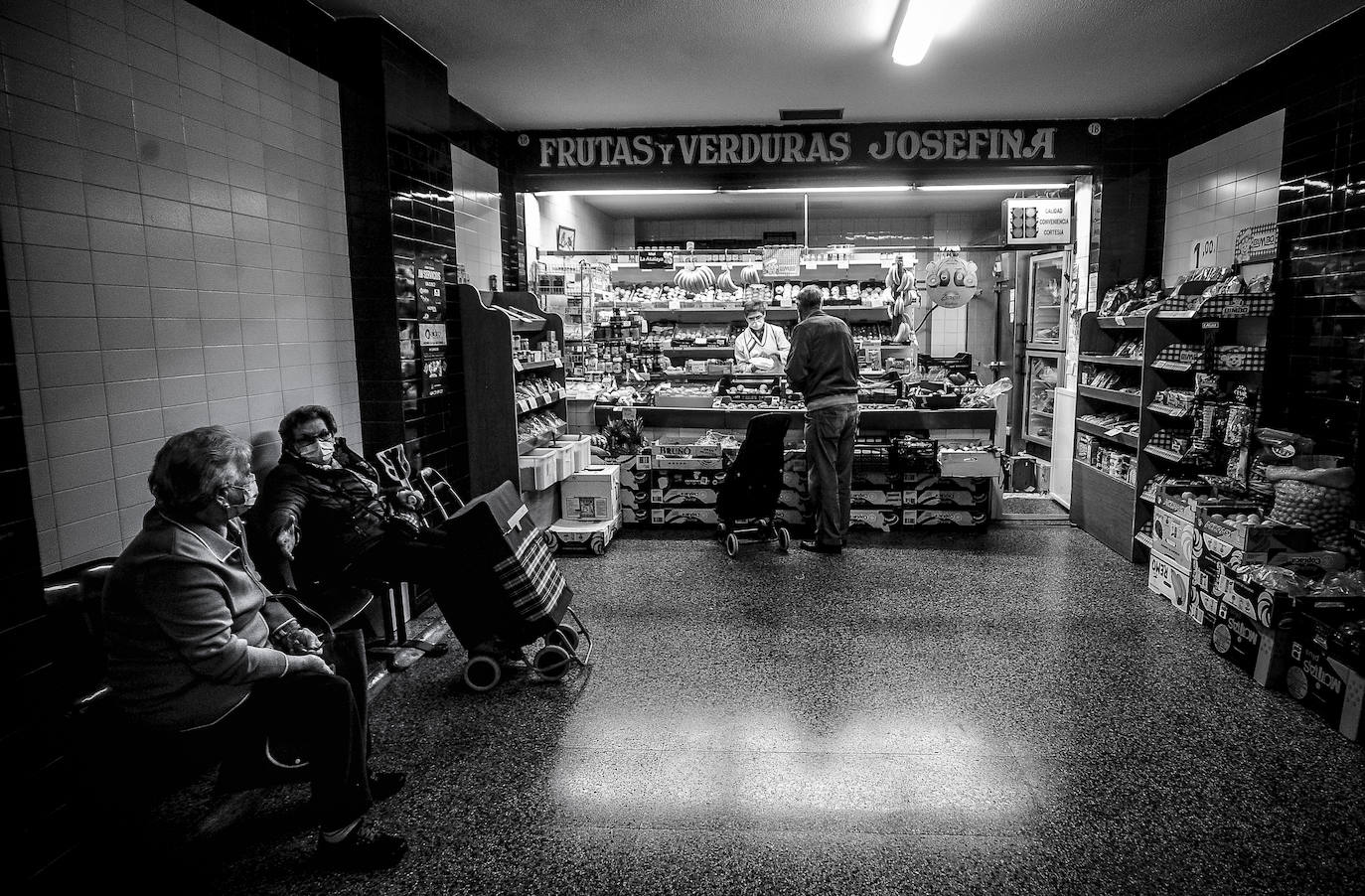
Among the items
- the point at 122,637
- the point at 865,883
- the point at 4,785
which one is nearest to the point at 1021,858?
the point at 865,883

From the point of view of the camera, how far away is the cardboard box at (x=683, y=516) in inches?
275

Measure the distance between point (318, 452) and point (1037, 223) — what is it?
654cm

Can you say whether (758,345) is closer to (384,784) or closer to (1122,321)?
(1122,321)

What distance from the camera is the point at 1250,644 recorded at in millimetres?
3930

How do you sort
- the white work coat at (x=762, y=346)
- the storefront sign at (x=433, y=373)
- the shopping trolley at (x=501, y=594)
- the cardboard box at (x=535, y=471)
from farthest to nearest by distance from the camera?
the white work coat at (x=762, y=346)
the cardboard box at (x=535, y=471)
the storefront sign at (x=433, y=373)
the shopping trolley at (x=501, y=594)

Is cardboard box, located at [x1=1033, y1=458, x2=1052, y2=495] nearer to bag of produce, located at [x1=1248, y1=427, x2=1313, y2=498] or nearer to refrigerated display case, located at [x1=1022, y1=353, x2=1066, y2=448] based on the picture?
refrigerated display case, located at [x1=1022, y1=353, x2=1066, y2=448]

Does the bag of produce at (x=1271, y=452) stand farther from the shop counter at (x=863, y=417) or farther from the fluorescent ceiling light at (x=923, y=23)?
the fluorescent ceiling light at (x=923, y=23)

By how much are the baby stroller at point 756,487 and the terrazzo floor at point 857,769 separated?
1413 millimetres

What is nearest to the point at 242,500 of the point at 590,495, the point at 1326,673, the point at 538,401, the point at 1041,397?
the point at 538,401

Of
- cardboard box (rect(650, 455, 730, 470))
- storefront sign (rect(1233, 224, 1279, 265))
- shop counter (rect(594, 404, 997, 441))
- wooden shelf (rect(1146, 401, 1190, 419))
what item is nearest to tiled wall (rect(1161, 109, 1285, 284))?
storefront sign (rect(1233, 224, 1279, 265))

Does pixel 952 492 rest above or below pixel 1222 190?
below

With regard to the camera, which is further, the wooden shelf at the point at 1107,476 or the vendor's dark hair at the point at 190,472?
the wooden shelf at the point at 1107,476

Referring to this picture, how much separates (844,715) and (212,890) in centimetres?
247

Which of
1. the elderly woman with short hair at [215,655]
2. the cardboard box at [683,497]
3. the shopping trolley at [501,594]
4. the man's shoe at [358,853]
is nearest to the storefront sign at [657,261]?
the cardboard box at [683,497]
